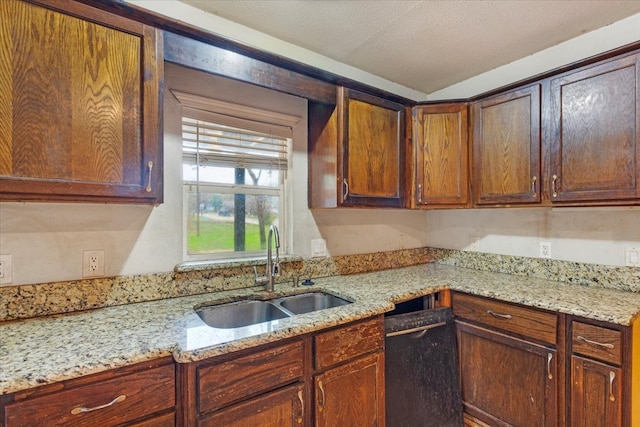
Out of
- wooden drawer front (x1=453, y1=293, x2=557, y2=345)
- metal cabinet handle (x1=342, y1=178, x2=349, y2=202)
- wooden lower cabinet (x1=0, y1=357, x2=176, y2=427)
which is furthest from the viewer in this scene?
metal cabinet handle (x1=342, y1=178, x2=349, y2=202)

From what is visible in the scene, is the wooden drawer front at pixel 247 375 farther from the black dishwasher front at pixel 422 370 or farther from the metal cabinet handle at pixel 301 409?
the black dishwasher front at pixel 422 370

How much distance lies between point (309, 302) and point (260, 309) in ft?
1.00

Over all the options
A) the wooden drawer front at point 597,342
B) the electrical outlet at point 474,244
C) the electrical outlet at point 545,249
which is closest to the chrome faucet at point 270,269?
the wooden drawer front at point 597,342

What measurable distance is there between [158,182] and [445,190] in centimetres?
179

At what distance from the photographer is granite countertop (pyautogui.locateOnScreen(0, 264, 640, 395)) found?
3.15 feet

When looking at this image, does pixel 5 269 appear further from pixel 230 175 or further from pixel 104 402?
pixel 230 175

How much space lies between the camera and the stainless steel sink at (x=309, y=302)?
178cm

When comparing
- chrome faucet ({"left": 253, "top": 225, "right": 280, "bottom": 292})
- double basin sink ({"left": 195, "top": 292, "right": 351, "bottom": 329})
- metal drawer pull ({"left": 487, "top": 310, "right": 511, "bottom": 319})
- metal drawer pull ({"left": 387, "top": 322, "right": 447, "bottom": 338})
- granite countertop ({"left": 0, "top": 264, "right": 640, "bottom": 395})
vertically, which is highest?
chrome faucet ({"left": 253, "top": 225, "right": 280, "bottom": 292})

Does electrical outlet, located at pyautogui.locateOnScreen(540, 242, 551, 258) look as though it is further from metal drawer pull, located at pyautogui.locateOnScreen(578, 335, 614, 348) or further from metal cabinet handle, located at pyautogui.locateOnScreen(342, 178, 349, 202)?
metal cabinet handle, located at pyautogui.locateOnScreen(342, 178, 349, 202)

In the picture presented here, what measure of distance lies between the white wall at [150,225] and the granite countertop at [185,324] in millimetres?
225

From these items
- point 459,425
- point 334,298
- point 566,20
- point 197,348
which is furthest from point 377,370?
point 566,20

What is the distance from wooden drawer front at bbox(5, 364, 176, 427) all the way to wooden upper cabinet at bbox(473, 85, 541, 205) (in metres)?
2.01

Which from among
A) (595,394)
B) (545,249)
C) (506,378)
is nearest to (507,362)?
(506,378)

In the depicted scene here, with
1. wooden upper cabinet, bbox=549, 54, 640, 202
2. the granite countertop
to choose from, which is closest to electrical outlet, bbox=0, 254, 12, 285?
the granite countertop
